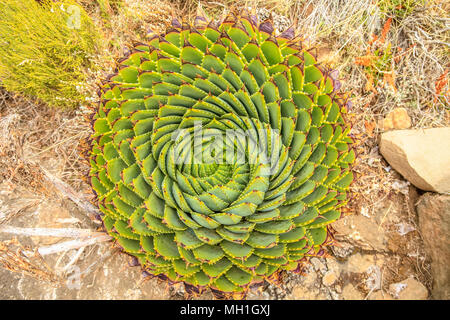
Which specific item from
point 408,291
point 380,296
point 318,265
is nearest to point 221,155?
point 318,265

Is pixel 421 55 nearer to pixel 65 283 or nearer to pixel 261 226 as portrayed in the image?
pixel 261 226

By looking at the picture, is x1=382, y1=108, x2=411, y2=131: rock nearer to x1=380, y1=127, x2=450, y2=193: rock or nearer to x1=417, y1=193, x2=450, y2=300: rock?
x1=380, y1=127, x2=450, y2=193: rock

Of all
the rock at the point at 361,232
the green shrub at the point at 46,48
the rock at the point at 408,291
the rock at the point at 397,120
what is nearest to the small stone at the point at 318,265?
the rock at the point at 361,232

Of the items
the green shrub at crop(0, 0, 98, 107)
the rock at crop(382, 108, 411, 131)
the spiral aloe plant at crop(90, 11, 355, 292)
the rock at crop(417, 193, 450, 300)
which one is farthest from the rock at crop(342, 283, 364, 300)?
the green shrub at crop(0, 0, 98, 107)

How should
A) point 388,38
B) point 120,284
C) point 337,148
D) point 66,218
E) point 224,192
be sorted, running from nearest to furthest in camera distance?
1. point 224,192
2. point 337,148
3. point 120,284
4. point 66,218
5. point 388,38

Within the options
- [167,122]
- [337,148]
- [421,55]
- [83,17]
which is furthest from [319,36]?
[83,17]

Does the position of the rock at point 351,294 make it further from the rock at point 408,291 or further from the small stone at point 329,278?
the rock at point 408,291
